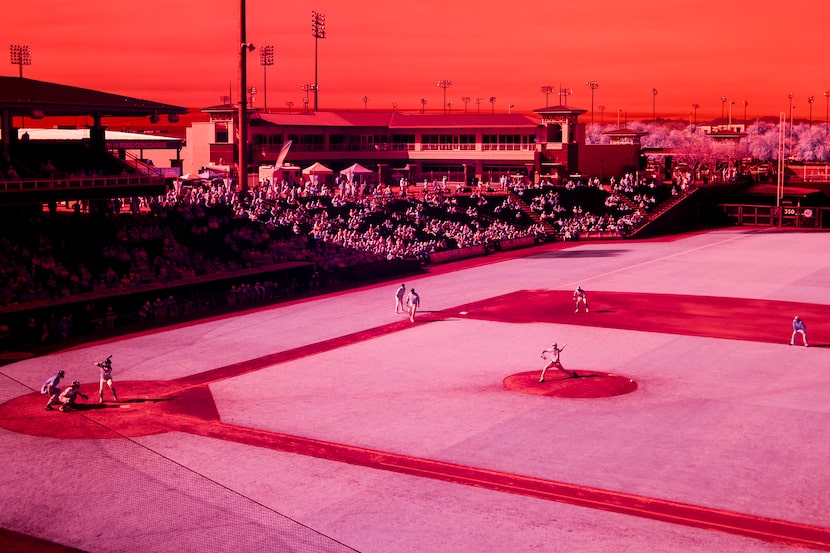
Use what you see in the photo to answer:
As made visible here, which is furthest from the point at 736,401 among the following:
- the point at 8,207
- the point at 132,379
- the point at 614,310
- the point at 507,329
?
the point at 8,207

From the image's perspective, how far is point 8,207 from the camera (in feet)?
144

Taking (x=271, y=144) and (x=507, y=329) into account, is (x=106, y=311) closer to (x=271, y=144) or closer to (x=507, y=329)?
(x=507, y=329)

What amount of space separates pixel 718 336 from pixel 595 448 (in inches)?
624

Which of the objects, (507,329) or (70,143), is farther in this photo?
(70,143)

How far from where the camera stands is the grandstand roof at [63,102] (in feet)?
137

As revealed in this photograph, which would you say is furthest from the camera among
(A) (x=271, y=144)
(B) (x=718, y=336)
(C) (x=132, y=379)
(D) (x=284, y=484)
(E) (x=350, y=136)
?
(E) (x=350, y=136)

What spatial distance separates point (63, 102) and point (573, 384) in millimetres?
27566

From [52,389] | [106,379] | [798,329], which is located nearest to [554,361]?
[798,329]

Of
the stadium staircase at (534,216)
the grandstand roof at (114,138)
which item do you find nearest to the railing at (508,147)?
the stadium staircase at (534,216)

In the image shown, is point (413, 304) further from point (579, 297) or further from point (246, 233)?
point (246, 233)

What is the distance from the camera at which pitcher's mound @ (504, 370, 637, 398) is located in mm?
28328

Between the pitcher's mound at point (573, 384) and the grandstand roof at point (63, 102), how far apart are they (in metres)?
25.9

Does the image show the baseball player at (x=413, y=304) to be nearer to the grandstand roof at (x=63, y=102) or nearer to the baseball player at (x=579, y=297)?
the baseball player at (x=579, y=297)

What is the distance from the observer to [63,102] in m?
42.5
